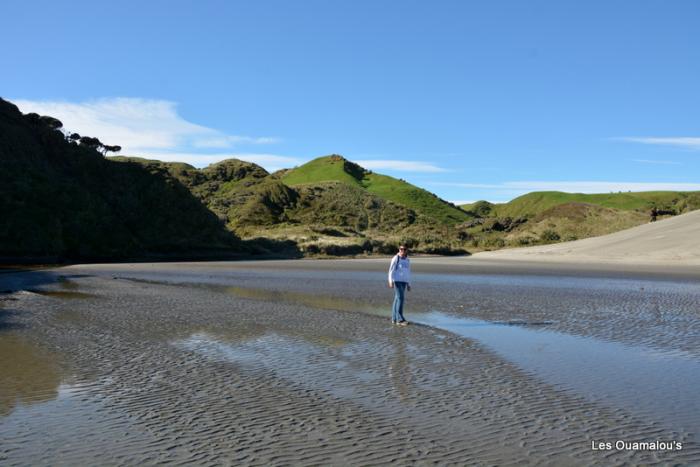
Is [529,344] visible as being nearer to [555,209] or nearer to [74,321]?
[74,321]

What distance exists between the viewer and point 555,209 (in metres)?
91.6

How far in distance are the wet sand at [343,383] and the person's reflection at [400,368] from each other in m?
0.03

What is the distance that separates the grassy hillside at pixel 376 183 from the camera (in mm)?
142625

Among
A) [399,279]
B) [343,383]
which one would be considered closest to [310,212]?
[399,279]

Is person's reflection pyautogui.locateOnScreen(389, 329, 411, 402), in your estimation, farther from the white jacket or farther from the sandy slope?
the sandy slope

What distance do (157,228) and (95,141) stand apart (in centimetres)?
2500

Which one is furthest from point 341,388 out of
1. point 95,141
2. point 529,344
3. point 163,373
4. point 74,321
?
point 95,141

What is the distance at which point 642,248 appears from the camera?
41.2 meters

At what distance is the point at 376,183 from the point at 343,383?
15682 cm

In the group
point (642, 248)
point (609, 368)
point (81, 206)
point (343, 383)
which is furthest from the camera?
point (81, 206)

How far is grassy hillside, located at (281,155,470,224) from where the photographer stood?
5615 inches

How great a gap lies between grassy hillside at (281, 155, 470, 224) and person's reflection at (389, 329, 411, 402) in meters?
122

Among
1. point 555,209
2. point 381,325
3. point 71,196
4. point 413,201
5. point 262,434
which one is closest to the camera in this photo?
point 262,434

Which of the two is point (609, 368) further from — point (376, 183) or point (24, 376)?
point (376, 183)
